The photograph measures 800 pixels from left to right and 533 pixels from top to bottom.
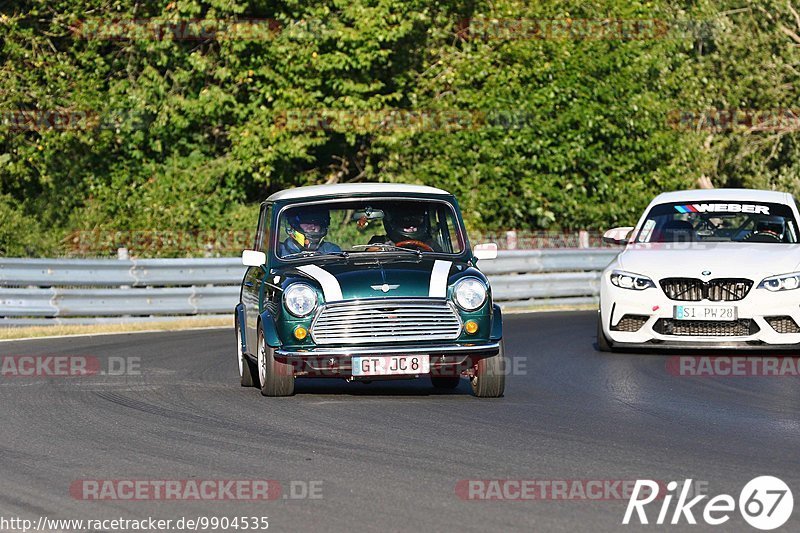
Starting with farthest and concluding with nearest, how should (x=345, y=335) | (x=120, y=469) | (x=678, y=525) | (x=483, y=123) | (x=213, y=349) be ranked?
(x=483, y=123) → (x=213, y=349) → (x=345, y=335) → (x=120, y=469) → (x=678, y=525)

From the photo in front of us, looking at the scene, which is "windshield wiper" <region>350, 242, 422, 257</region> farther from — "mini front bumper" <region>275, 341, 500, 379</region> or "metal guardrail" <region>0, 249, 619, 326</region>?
"metal guardrail" <region>0, 249, 619, 326</region>

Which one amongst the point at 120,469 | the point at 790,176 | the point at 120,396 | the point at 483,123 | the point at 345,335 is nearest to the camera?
the point at 120,469

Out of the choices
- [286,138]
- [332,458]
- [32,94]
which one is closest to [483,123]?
[286,138]

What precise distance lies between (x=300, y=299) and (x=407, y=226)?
4.90 ft

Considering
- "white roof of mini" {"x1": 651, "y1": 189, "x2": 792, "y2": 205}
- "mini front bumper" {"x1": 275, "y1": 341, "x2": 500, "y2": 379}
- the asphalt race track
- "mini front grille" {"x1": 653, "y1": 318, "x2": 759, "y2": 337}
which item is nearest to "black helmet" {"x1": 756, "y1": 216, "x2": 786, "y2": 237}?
"white roof of mini" {"x1": 651, "y1": 189, "x2": 792, "y2": 205}

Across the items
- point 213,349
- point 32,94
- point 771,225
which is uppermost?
point 32,94

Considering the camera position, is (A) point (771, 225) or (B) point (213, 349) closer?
(A) point (771, 225)

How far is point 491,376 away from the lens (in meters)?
11.0

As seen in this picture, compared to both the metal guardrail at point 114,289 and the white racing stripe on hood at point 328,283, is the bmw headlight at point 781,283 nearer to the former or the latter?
the white racing stripe on hood at point 328,283

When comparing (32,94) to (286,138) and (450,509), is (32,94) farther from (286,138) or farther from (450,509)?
(450,509)

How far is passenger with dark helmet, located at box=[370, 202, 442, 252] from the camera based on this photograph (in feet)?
38.9

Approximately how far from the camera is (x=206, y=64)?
2848 cm

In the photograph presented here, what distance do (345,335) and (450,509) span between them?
4.11 metres

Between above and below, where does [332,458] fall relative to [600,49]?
below
